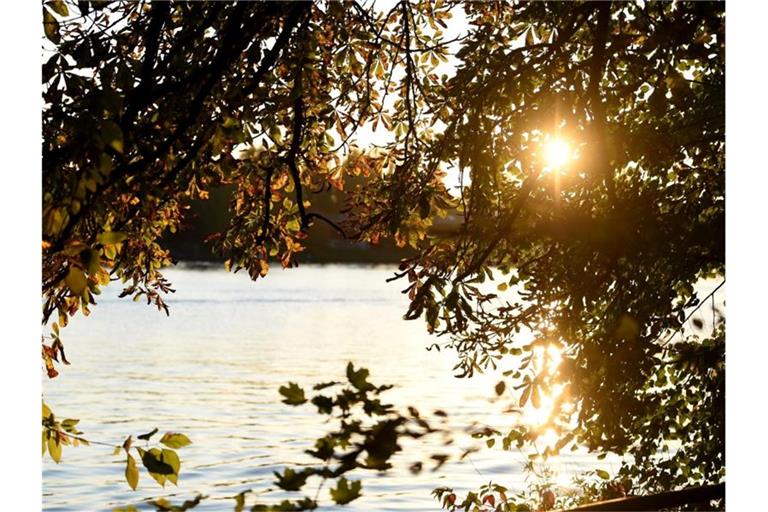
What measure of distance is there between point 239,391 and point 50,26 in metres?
18.8

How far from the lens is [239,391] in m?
23.5

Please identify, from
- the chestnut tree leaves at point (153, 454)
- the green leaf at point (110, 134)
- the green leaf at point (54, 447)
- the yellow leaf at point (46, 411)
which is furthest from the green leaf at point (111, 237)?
the green leaf at point (54, 447)

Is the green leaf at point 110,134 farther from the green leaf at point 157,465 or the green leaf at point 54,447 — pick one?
the green leaf at point 54,447

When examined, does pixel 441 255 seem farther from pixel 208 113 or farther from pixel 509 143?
pixel 208 113

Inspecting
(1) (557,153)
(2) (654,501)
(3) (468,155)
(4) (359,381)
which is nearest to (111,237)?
(4) (359,381)

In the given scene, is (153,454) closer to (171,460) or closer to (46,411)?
(171,460)

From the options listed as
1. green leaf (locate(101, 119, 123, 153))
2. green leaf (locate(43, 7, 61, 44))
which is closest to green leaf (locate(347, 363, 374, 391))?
green leaf (locate(101, 119, 123, 153))

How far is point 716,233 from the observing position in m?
5.41

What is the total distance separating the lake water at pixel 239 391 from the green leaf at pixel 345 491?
21.9 inches

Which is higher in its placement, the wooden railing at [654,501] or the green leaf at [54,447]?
the green leaf at [54,447]

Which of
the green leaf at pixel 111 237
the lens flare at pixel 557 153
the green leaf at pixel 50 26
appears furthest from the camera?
the lens flare at pixel 557 153

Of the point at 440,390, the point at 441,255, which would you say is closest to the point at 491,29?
the point at 441,255

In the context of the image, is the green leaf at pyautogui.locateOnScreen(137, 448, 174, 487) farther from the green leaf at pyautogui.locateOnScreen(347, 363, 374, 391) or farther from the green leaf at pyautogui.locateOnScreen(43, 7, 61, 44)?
the green leaf at pyautogui.locateOnScreen(43, 7, 61, 44)

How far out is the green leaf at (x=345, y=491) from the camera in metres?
2.81
